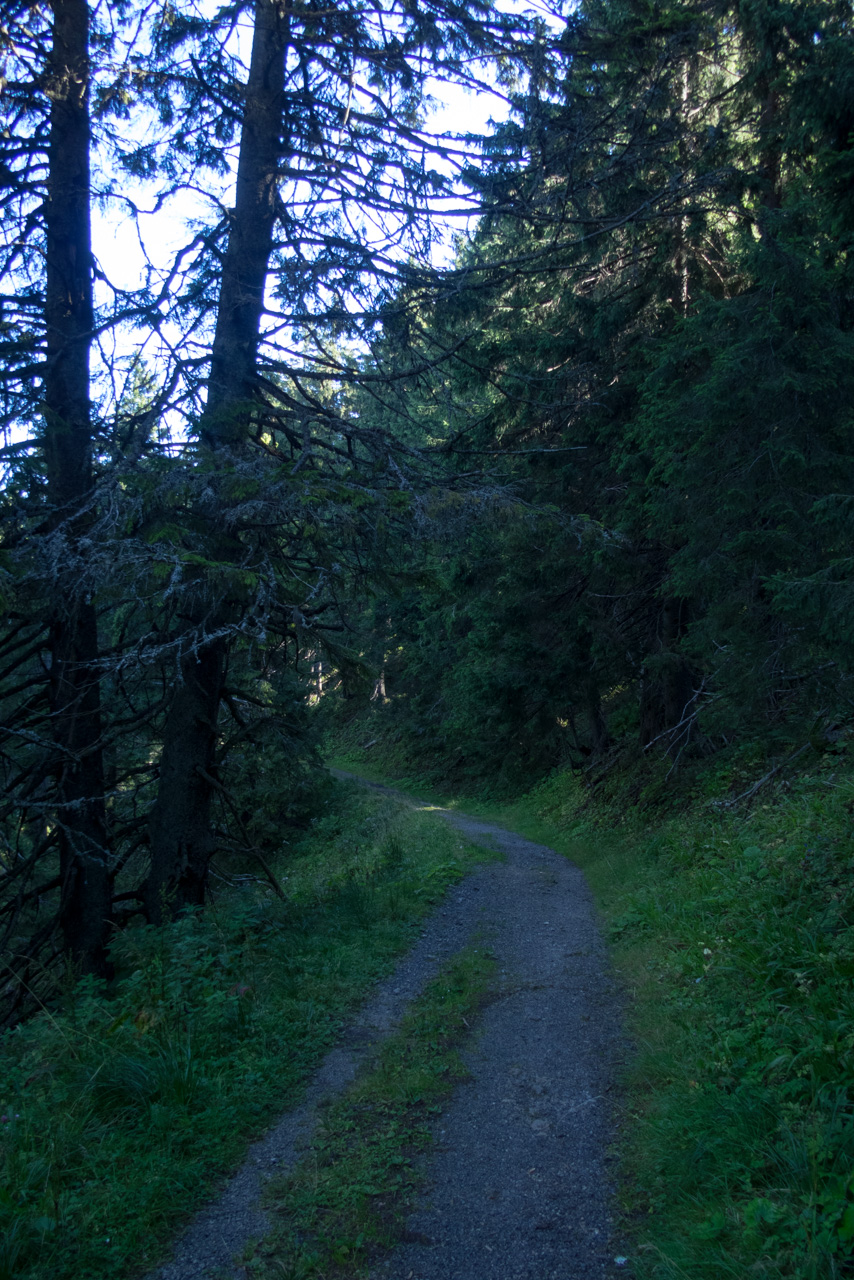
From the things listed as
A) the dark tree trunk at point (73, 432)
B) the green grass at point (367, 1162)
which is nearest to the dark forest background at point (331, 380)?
the dark tree trunk at point (73, 432)

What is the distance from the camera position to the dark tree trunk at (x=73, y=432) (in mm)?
7309

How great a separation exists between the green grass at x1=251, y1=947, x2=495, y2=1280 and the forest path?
3.8 inches

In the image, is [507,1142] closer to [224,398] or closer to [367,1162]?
[367,1162]

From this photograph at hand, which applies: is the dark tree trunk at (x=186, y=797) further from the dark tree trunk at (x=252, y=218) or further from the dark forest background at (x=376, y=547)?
the dark tree trunk at (x=252, y=218)

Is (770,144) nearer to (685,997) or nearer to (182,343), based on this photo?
(182,343)

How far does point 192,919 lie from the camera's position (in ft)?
21.4

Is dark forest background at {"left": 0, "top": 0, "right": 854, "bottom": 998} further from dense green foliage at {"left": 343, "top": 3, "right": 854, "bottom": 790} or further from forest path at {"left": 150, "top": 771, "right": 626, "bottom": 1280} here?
forest path at {"left": 150, "top": 771, "right": 626, "bottom": 1280}

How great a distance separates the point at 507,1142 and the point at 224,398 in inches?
257

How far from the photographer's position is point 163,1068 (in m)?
4.37

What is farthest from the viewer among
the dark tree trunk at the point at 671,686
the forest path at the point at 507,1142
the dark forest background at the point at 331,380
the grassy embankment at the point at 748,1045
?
the dark tree trunk at the point at 671,686

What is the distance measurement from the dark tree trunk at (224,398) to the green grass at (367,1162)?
291 cm

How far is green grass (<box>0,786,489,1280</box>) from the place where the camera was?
131 inches

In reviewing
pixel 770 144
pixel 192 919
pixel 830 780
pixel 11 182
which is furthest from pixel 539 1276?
pixel 770 144

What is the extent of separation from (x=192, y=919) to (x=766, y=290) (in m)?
7.72
